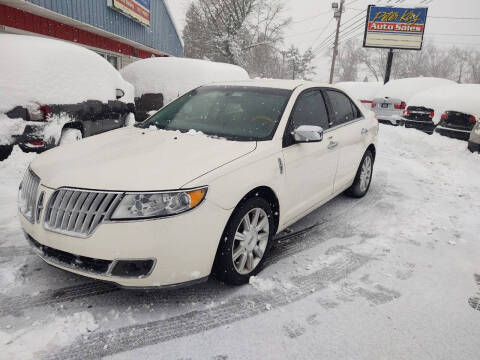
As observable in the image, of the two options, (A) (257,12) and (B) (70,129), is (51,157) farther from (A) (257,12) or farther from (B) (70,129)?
(A) (257,12)

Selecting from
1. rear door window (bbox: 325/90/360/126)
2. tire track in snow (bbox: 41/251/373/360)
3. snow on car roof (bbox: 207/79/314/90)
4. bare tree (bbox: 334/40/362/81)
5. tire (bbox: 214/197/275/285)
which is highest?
bare tree (bbox: 334/40/362/81)

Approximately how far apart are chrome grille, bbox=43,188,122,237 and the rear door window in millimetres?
2768

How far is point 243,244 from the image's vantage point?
272 centimetres

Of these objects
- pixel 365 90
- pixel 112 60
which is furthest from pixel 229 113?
pixel 365 90

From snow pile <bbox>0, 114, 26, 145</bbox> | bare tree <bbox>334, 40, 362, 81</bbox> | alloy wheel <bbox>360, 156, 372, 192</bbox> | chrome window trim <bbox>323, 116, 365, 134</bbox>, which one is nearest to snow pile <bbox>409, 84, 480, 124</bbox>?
alloy wheel <bbox>360, 156, 372, 192</bbox>

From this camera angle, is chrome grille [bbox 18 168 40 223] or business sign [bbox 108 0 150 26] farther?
business sign [bbox 108 0 150 26]

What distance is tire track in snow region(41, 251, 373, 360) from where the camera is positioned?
2.08m

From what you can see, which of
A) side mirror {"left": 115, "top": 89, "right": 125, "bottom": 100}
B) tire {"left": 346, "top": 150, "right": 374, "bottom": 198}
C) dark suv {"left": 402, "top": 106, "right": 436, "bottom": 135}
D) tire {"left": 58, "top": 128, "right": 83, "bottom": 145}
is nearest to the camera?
tire {"left": 346, "top": 150, "right": 374, "bottom": 198}

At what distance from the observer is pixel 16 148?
188 inches

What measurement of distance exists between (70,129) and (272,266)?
4.07 meters

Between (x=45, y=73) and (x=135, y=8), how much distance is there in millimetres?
12619

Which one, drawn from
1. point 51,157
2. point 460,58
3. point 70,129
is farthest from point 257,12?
point 460,58

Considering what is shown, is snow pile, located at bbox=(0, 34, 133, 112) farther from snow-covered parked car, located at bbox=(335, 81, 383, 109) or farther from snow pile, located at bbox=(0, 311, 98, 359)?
snow-covered parked car, located at bbox=(335, 81, 383, 109)

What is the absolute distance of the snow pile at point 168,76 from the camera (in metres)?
8.52
